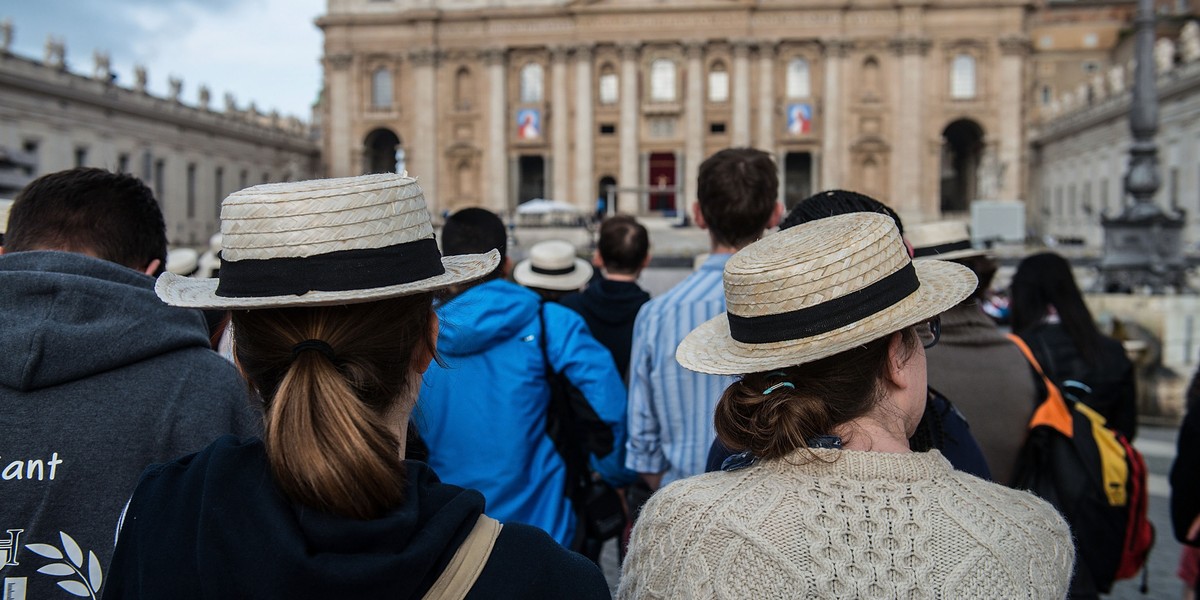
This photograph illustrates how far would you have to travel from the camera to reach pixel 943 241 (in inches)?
160

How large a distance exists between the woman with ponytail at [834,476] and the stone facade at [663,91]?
159 feet

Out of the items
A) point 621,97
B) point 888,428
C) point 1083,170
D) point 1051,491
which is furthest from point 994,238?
point 888,428

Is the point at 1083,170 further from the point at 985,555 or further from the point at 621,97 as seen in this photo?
the point at 985,555

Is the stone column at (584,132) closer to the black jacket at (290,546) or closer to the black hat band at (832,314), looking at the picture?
the black hat band at (832,314)

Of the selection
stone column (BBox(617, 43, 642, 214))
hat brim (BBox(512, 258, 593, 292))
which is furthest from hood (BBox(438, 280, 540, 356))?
stone column (BBox(617, 43, 642, 214))

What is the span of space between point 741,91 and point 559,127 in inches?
385

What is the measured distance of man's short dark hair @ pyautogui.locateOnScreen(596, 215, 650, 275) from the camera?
5480mm

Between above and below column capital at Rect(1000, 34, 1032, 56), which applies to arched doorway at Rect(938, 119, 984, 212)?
below

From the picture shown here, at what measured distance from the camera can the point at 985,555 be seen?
1816mm

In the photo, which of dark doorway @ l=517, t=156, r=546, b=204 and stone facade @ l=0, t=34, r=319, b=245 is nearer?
stone facade @ l=0, t=34, r=319, b=245

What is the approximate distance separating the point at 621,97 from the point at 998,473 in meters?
50.5

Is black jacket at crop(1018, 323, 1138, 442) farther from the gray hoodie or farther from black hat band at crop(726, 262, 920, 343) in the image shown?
the gray hoodie

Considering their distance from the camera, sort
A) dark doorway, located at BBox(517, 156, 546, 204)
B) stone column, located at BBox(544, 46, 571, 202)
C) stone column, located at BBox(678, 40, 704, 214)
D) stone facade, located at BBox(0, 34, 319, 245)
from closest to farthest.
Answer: stone facade, located at BBox(0, 34, 319, 245) → stone column, located at BBox(678, 40, 704, 214) → stone column, located at BBox(544, 46, 571, 202) → dark doorway, located at BBox(517, 156, 546, 204)

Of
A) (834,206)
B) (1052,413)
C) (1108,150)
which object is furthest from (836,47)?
(834,206)
